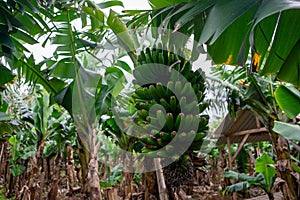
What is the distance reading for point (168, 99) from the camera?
102 centimetres

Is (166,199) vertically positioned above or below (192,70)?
below

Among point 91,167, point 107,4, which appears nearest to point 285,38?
point 107,4

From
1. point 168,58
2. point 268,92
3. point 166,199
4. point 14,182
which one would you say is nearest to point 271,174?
point 268,92

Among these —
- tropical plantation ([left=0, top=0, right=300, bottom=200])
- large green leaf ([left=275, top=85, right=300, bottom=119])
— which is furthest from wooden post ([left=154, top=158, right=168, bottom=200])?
large green leaf ([left=275, top=85, right=300, bottom=119])

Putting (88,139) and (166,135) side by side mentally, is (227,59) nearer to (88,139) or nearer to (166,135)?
(166,135)

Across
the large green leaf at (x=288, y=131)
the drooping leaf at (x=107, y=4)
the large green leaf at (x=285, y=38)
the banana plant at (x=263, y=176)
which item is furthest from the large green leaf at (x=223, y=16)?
the banana plant at (x=263, y=176)

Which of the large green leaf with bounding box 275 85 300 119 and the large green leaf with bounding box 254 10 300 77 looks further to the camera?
the large green leaf with bounding box 275 85 300 119

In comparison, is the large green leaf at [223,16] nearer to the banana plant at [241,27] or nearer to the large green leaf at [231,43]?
the banana plant at [241,27]

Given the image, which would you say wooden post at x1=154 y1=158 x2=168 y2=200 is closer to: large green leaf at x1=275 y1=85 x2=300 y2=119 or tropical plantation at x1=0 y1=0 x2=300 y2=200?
tropical plantation at x1=0 y1=0 x2=300 y2=200

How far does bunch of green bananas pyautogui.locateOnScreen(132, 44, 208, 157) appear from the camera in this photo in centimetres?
97

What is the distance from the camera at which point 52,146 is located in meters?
4.39

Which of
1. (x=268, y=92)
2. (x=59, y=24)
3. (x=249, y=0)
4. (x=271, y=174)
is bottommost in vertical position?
(x=271, y=174)

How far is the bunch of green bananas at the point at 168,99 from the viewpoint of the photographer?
973 mm

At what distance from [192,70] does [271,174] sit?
6.79ft
